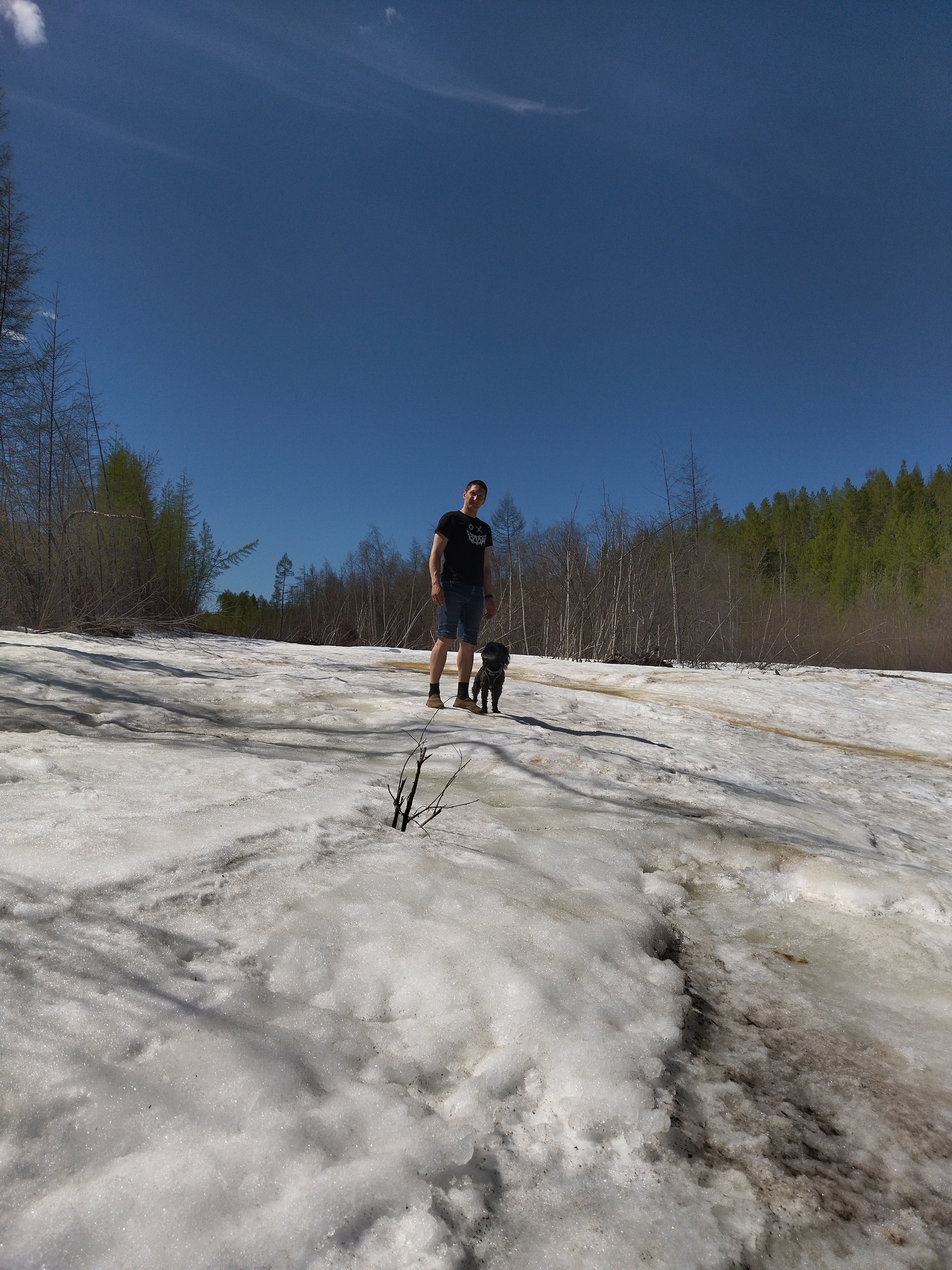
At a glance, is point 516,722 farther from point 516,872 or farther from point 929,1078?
point 929,1078

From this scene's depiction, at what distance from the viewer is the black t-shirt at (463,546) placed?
4250mm

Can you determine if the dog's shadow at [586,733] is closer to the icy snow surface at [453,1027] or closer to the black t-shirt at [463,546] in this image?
the black t-shirt at [463,546]

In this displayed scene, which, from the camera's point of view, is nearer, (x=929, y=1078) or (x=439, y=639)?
(x=929, y=1078)

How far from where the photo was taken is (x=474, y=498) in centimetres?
430

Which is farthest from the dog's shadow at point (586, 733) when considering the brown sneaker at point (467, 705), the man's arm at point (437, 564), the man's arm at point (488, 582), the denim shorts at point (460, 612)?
the man's arm at point (437, 564)

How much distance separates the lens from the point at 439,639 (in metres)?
4.23

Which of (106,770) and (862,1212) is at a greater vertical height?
(106,770)

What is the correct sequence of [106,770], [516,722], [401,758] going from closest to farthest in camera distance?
[106,770] → [401,758] → [516,722]

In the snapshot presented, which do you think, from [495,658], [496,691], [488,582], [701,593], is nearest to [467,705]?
[496,691]

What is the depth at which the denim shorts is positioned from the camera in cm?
430

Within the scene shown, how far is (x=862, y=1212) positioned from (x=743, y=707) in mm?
4965

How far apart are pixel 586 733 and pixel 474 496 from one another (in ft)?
5.71

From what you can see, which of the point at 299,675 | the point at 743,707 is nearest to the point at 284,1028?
the point at 299,675

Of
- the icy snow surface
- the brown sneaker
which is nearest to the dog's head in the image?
the brown sneaker
